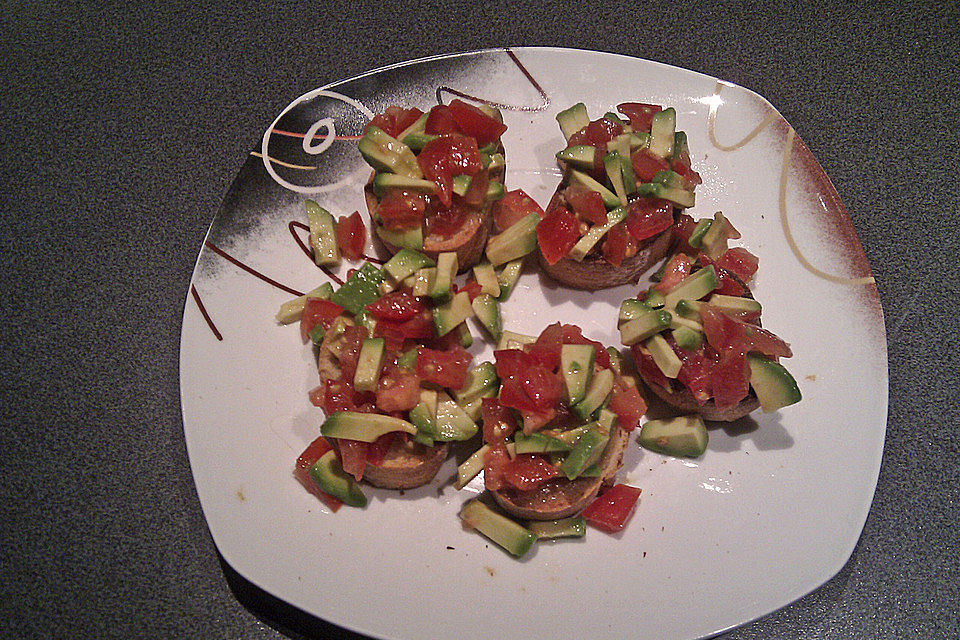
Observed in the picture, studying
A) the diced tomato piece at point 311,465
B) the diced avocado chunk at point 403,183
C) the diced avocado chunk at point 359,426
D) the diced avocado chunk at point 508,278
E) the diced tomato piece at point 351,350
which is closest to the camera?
the diced avocado chunk at point 359,426

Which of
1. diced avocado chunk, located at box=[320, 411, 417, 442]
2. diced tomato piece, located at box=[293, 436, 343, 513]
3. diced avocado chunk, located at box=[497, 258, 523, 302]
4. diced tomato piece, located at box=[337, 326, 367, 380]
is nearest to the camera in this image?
diced avocado chunk, located at box=[320, 411, 417, 442]

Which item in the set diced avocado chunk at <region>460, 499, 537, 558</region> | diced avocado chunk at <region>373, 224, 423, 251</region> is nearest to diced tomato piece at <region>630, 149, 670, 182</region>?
diced avocado chunk at <region>373, 224, 423, 251</region>

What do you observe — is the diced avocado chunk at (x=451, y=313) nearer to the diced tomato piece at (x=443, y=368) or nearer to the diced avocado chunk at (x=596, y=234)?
the diced tomato piece at (x=443, y=368)

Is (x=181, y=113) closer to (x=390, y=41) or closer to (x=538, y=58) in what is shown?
(x=390, y=41)

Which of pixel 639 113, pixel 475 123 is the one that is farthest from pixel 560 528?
pixel 639 113

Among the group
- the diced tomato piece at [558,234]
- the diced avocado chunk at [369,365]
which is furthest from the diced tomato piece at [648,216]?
the diced avocado chunk at [369,365]

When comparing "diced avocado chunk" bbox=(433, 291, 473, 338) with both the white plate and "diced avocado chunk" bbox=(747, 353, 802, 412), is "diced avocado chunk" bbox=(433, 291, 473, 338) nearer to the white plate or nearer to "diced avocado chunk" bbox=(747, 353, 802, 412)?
the white plate

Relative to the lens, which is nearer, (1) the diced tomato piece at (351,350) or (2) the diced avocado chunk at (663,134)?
(1) the diced tomato piece at (351,350)
